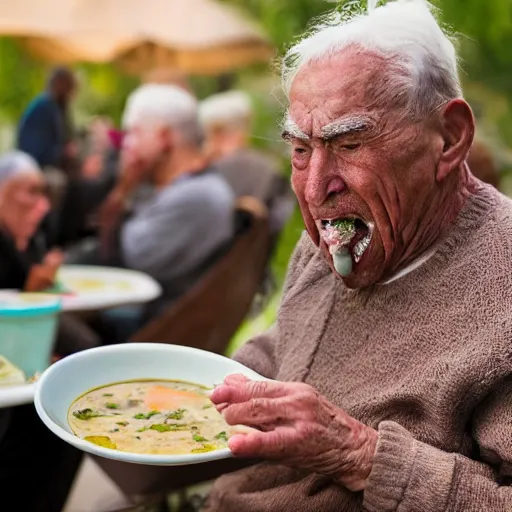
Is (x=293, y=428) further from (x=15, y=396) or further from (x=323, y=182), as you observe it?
(x=15, y=396)

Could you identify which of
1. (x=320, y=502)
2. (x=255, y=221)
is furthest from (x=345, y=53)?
(x=255, y=221)

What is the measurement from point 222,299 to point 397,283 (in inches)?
79.5

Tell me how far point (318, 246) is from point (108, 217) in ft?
8.87

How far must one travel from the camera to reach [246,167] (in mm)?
5445

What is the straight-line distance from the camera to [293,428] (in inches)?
45.9

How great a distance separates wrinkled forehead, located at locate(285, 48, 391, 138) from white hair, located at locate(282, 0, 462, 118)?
12 millimetres

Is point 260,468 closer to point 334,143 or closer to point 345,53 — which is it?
point 334,143

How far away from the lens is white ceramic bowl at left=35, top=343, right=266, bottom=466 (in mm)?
1340


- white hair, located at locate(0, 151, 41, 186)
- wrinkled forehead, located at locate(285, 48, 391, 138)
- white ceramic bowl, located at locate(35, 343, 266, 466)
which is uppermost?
wrinkled forehead, located at locate(285, 48, 391, 138)

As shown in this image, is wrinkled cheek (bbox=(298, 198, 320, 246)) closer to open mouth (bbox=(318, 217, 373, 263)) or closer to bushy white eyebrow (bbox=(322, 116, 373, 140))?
open mouth (bbox=(318, 217, 373, 263))

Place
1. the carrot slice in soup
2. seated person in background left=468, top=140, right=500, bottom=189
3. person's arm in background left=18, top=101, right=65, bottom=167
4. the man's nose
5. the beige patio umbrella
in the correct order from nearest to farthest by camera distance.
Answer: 1. the man's nose
2. the carrot slice in soup
3. seated person in background left=468, top=140, right=500, bottom=189
4. person's arm in background left=18, top=101, right=65, bottom=167
5. the beige patio umbrella

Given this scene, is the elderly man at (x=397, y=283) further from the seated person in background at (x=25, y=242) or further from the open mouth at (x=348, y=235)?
Result: the seated person in background at (x=25, y=242)

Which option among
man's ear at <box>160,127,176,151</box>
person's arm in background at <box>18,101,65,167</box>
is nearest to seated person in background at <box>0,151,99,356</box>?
man's ear at <box>160,127,176,151</box>

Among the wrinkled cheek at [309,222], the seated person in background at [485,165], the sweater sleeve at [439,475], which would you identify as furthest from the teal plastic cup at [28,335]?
the seated person in background at [485,165]
